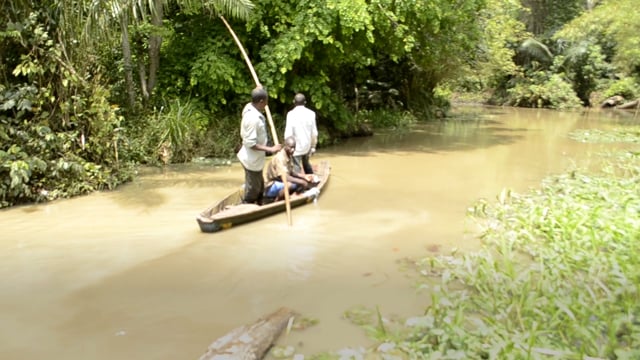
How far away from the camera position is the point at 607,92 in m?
27.3

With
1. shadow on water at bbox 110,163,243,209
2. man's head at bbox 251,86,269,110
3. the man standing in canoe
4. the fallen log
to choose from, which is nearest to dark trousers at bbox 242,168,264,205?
the man standing in canoe

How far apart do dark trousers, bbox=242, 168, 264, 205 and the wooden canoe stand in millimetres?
141

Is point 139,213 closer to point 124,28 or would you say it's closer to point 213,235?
point 213,235

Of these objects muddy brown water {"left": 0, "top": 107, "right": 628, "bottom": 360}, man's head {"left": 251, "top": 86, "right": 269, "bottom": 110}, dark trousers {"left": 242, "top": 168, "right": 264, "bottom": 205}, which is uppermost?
man's head {"left": 251, "top": 86, "right": 269, "bottom": 110}

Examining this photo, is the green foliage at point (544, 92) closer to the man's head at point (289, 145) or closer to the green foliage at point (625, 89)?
the green foliage at point (625, 89)

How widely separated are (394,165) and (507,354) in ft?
26.0

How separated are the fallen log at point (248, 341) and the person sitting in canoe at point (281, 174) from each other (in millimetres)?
3341

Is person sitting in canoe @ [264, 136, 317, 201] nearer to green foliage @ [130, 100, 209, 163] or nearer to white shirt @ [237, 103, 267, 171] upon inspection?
white shirt @ [237, 103, 267, 171]

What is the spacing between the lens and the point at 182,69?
37.6 feet

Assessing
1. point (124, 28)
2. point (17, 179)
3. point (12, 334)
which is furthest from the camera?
point (124, 28)

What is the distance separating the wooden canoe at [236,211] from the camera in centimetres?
612

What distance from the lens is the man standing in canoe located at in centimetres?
633

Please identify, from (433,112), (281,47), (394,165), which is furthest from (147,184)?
(433,112)

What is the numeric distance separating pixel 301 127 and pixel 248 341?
4836 millimetres
